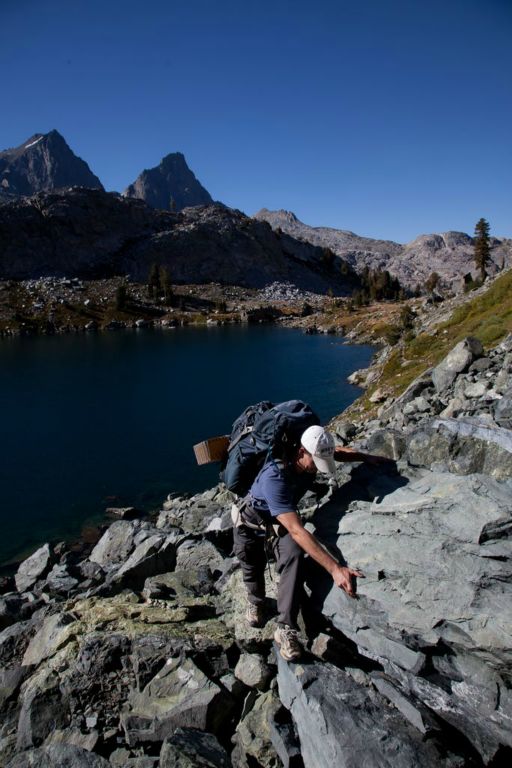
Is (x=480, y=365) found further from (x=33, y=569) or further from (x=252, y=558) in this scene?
(x=33, y=569)

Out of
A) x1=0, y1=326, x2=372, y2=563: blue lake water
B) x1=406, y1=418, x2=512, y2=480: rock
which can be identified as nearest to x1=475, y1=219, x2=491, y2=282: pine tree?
x1=0, y1=326, x2=372, y2=563: blue lake water

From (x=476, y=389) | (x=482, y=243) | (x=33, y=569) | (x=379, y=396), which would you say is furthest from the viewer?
(x=482, y=243)

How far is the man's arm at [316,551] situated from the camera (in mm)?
6152

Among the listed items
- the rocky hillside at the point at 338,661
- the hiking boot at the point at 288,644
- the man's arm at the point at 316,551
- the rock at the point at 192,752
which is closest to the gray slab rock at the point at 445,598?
the rocky hillside at the point at 338,661

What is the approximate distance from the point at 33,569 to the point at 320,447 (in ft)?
59.1

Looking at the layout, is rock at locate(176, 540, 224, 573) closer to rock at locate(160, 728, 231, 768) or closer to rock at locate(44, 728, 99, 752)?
rock at locate(44, 728, 99, 752)

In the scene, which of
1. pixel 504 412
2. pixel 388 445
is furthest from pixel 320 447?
pixel 504 412

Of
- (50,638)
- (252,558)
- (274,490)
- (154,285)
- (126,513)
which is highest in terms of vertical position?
(154,285)

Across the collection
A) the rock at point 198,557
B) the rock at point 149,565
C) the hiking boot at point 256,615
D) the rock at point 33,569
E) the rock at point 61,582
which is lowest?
the rock at point 33,569

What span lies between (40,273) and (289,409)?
8117 inches

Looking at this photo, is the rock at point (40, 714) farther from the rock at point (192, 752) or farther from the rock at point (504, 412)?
the rock at point (504, 412)

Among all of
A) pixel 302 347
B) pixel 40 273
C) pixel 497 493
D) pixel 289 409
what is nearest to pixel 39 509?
pixel 289 409

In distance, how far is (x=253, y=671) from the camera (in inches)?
267

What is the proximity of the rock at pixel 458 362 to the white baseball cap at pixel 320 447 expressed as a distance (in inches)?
708
